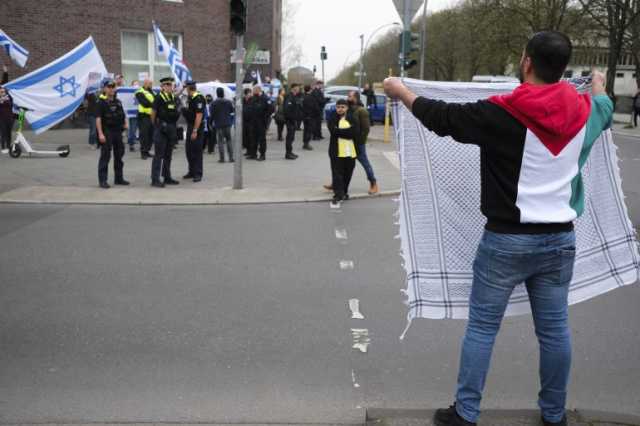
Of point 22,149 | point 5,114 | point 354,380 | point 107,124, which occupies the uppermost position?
point 5,114

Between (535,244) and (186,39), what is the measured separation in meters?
25.4

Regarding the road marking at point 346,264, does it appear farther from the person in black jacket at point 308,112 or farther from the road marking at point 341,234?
the person in black jacket at point 308,112

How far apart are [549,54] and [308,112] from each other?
57.0 feet

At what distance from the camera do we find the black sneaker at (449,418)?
297cm

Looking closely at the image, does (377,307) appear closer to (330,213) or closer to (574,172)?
(574,172)

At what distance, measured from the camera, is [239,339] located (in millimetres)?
4570

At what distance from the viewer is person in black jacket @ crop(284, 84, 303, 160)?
16750mm

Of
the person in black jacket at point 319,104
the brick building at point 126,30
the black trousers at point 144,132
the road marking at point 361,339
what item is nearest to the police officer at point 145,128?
the black trousers at point 144,132

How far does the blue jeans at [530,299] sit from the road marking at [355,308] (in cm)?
211

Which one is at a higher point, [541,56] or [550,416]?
[541,56]

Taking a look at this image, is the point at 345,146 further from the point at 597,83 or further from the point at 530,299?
the point at 530,299

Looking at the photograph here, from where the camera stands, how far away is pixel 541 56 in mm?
2664

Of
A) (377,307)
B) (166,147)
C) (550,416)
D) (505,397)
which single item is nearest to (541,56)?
(550,416)

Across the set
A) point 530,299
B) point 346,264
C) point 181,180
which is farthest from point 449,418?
point 181,180
